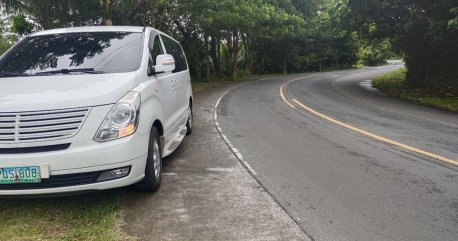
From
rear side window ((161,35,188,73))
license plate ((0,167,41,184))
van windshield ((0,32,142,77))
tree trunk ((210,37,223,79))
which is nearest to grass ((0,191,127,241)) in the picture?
license plate ((0,167,41,184))

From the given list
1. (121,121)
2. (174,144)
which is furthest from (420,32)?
(121,121)

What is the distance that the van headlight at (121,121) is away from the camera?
14.9ft

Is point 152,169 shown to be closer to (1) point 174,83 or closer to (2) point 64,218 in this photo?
(2) point 64,218

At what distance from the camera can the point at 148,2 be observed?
749 inches

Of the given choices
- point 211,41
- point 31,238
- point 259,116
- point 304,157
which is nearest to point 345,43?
point 211,41

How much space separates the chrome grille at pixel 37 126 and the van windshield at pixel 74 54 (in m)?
1.07

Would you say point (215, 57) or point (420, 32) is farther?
point (215, 57)

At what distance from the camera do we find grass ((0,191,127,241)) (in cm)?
423

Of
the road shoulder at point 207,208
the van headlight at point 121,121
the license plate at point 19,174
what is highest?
the van headlight at point 121,121

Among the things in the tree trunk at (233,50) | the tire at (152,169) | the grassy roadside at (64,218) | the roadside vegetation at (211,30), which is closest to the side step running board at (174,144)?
the tire at (152,169)

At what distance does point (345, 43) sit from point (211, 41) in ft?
85.6

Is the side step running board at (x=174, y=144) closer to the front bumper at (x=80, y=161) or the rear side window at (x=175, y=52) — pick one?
the rear side window at (x=175, y=52)

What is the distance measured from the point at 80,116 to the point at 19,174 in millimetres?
781

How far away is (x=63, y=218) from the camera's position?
4637mm
